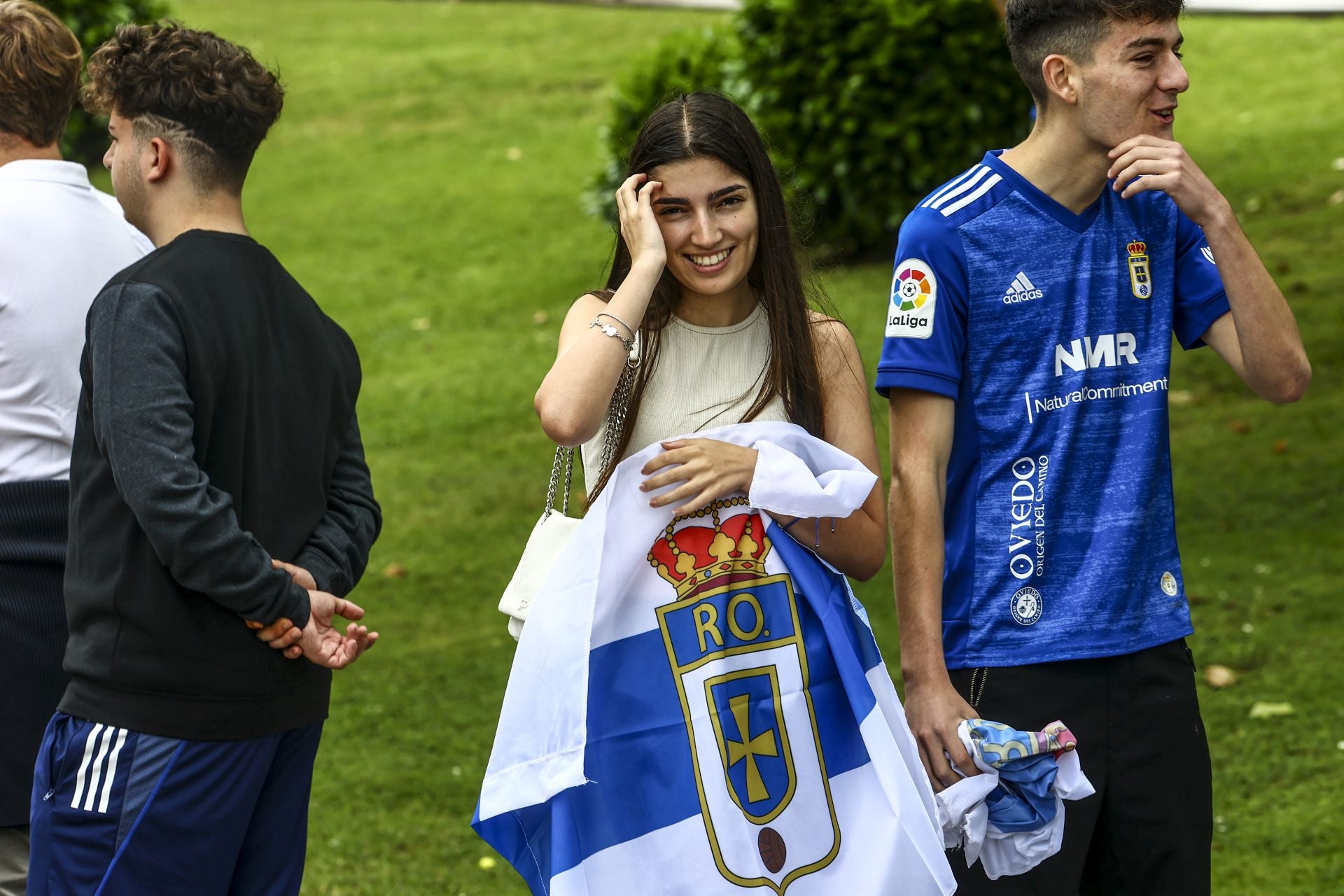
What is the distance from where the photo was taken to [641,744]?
2.69 metres

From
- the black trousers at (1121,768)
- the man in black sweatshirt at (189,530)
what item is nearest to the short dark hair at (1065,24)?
the black trousers at (1121,768)

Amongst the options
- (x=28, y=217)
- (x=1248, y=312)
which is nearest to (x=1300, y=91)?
(x=1248, y=312)

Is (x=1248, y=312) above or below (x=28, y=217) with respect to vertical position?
below

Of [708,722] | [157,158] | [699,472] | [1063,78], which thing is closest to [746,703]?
[708,722]

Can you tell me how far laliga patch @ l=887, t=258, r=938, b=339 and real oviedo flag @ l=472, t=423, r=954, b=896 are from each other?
0.27 metres

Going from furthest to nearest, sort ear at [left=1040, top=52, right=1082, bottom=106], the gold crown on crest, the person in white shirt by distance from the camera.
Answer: the person in white shirt → ear at [left=1040, top=52, right=1082, bottom=106] → the gold crown on crest

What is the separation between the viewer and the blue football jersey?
2.88 metres

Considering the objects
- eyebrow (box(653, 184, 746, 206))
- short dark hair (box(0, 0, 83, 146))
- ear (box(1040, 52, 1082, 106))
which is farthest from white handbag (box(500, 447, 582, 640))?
short dark hair (box(0, 0, 83, 146))

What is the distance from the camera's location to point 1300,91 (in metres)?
12.8

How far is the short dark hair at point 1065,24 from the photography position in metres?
2.81

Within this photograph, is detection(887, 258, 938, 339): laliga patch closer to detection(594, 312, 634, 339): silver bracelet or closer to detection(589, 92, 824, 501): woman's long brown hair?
detection(589, 92, 824, 501): woman's long brown hair

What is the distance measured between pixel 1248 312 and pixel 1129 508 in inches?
16.7

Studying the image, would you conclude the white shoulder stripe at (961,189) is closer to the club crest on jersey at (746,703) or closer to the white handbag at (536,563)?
the club crest on jersey at (746,703)

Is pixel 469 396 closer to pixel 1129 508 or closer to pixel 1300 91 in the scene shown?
pixel 1129 508
